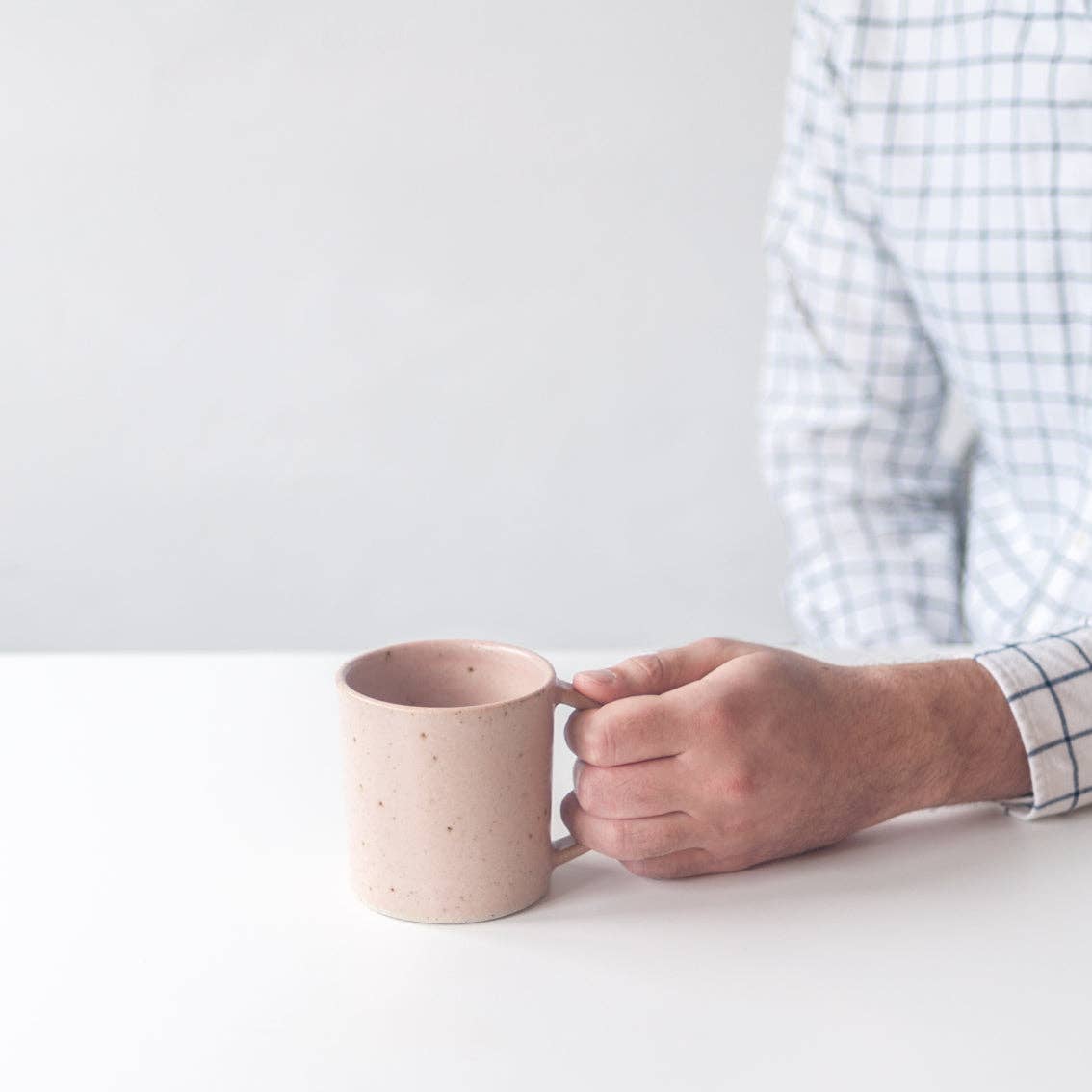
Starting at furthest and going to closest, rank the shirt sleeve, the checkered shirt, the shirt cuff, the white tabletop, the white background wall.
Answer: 1. the white background wall
2. the shirt sleeve
3. the checkered shirt
4. the shirt cuff
5. the white tabletop

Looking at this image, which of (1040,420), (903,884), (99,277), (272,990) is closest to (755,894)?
(903,884)

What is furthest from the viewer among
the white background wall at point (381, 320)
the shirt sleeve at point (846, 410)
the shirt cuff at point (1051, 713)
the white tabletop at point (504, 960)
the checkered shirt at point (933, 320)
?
the white background wall at point (381, 320)

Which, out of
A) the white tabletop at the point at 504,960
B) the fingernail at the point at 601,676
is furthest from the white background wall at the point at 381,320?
the fingernail at the point at 601,676

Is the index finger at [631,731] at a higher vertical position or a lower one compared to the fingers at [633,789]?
higher

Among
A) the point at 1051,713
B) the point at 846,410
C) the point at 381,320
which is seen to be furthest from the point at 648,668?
the point at 381,320

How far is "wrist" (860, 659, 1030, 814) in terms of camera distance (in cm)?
73

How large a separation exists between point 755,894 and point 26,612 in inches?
79.7

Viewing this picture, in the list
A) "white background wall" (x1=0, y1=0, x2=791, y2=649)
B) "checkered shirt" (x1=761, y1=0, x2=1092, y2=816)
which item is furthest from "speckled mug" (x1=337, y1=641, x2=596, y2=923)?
"white background wall" (x1=0, y1=0, x2=791, y2=649)

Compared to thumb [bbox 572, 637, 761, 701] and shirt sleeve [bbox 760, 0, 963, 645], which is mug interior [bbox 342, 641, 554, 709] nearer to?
thumb [bbox 572, 637, 761, 701]

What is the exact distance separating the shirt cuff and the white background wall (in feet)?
5.17

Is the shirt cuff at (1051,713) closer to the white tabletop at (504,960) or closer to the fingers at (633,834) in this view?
the white tabletop at (504,960)

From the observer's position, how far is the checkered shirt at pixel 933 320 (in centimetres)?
125

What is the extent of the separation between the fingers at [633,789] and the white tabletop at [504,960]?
0.05 m

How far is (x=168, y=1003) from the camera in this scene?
0.57 m
